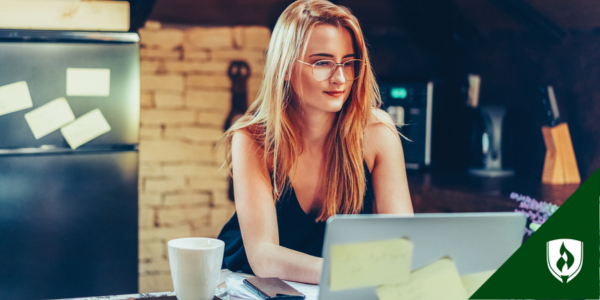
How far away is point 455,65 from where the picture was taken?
2512 mm

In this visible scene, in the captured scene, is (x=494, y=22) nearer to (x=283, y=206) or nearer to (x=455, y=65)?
(x=455, y=65)

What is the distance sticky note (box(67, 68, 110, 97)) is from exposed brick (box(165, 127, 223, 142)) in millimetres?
456

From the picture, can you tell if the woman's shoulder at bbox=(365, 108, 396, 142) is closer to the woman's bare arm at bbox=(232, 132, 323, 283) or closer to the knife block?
the woman's bare arm at bbox=(232, 132, 323, 283)

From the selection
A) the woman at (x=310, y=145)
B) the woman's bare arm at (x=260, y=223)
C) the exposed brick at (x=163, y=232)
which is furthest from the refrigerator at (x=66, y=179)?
the woman's bare arm at (x=260, y=223)

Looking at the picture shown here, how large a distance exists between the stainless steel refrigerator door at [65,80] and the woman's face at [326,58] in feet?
4.23

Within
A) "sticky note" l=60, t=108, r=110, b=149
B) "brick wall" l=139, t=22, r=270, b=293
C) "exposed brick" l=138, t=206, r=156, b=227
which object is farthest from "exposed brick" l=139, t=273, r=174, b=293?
"sticky note" l=60, t=108, r=110, b=149

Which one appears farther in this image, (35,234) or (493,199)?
(35,234)

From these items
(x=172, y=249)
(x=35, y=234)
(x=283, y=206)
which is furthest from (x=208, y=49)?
(x=172, y=249)

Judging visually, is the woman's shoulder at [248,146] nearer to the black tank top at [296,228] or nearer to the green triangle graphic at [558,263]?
the black tank top at [296,228]

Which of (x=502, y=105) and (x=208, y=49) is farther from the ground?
(x=208, y=49)

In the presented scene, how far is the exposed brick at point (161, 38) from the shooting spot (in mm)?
2611

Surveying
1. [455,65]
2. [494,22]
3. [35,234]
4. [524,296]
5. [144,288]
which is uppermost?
[494,22]

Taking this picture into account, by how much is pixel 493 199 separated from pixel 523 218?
42.2 inches

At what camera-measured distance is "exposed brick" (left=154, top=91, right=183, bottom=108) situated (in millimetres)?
2656
